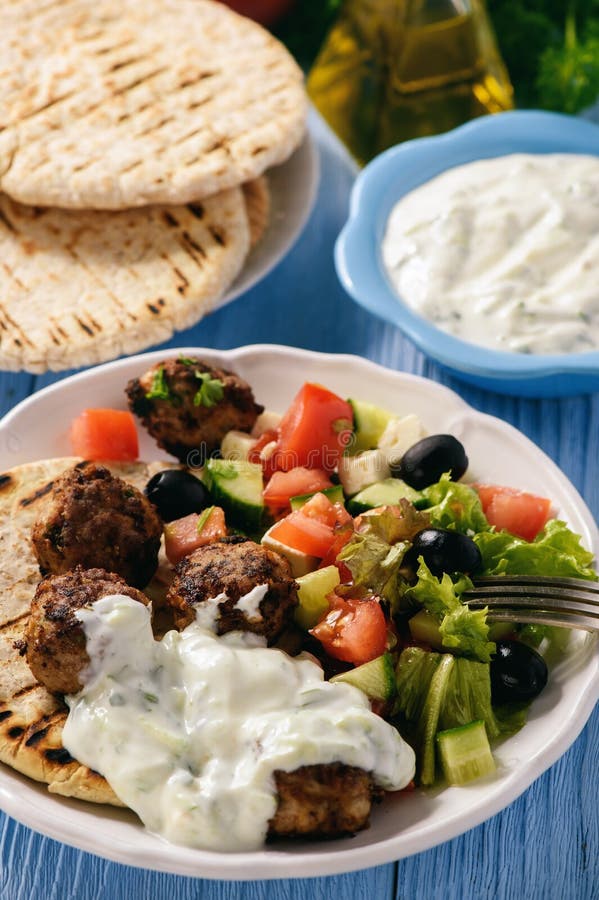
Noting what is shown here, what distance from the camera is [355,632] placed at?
3.38 metres

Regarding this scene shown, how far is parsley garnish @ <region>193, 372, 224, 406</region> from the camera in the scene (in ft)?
13.6

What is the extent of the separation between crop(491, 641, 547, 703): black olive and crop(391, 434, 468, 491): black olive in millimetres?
842

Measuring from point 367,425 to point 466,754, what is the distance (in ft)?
5.09

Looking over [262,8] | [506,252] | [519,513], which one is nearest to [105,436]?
[519,513]

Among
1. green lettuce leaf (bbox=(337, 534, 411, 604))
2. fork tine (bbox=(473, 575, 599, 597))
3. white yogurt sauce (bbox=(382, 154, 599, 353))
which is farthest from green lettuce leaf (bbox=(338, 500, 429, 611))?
white yogurt sauce (bbox=(382, 154, 599, 353))

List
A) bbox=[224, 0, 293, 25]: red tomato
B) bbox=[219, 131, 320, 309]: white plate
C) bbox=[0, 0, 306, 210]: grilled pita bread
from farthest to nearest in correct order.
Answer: bbox=[224, 0, 293, 25]: red tomato → bbox=[219, 131, 320, 309]: white plate → bbox=[0, 0, 306, 210]: grilled pita bread

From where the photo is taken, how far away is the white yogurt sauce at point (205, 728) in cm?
293

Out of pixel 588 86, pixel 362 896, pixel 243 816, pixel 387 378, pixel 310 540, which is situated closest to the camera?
pixel 243 816

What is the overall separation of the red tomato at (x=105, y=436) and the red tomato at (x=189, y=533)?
501 mm

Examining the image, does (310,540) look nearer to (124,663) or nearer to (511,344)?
(124,663)

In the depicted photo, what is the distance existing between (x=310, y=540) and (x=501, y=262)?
2140 mm

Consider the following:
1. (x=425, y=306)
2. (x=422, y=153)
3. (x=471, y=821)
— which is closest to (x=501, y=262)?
(x=425, y=306)

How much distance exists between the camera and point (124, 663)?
10.3 feet

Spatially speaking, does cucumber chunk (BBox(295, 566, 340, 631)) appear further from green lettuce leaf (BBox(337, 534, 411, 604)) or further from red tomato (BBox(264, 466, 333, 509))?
red tomato (BBox(264, 466, 333, 509))
